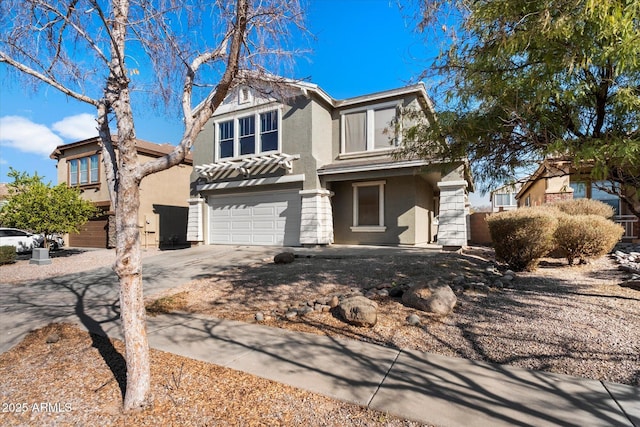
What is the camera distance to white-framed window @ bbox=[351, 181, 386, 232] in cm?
1381

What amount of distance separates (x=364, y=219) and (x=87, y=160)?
671 inches

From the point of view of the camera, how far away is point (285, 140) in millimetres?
14461

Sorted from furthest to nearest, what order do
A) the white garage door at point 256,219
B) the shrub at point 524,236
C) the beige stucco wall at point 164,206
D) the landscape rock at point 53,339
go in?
the beige stucco wall at point 164,206 < the white garage door at point 256,219 < the shrub at point 524,236 < the landscape rock at point 53,339

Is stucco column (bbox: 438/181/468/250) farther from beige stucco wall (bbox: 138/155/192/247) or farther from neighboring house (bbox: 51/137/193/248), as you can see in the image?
neighboring house (bbox: 51/137/193/248)

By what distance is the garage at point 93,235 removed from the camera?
1903 centimetres

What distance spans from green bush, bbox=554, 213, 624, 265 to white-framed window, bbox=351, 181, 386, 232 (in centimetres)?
608

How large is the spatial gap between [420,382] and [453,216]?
366 inches

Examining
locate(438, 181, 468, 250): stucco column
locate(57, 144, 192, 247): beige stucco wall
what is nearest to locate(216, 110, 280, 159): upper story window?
locate(57, 144, 192, 247): beige stucco wall

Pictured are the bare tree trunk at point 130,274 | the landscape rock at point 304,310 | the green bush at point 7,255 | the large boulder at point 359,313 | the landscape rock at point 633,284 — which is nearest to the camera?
the bare tree trunk at point 130,274

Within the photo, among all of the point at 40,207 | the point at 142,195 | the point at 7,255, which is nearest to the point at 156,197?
the point at 142,195

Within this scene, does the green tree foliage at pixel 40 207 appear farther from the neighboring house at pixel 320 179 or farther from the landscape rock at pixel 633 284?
the landscape rock at pixel 633 284

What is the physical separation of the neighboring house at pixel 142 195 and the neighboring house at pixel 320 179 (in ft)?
12.5

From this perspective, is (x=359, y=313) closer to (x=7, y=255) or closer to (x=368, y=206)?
(x=368, y=206)

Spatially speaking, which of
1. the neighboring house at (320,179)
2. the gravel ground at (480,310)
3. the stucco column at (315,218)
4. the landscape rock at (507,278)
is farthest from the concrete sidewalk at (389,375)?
the neighboring house at (320,179)
